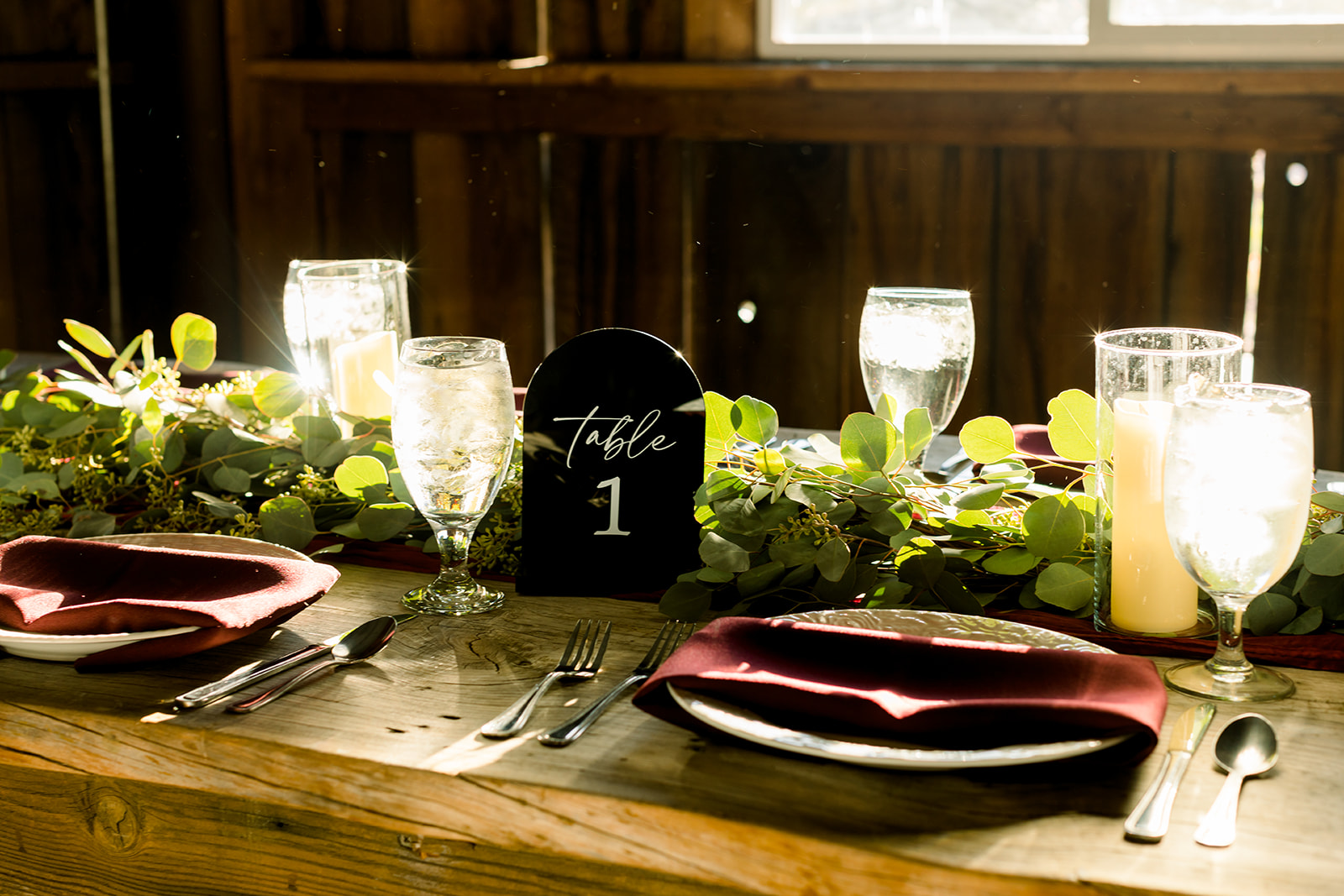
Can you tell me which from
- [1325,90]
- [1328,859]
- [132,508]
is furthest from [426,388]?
[1325,90]

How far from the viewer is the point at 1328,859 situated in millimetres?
562

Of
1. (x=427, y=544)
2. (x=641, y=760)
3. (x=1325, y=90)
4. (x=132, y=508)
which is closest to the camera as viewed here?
(x=641, y=760)

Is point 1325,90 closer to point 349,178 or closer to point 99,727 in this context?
point 349,178

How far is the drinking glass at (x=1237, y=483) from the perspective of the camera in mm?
673

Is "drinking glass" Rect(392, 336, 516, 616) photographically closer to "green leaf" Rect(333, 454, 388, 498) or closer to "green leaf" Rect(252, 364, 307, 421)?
"green leaf" Rect(333, 454, 388, 498)

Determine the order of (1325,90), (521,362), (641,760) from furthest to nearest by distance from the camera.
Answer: (521,362) → (1325,90) → (641,760)

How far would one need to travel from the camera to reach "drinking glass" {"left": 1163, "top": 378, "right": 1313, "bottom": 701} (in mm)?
673

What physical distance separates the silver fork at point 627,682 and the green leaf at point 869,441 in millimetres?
174

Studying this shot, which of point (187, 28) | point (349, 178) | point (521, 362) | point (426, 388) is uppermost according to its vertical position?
point (187, 28)

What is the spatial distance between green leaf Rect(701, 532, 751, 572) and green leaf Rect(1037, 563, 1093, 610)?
0.65ft

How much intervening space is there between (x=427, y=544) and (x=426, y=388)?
0.20m

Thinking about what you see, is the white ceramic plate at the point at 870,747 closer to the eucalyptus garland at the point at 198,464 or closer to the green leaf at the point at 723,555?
the green leaf at the point at 723,555

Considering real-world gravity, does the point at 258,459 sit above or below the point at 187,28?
below

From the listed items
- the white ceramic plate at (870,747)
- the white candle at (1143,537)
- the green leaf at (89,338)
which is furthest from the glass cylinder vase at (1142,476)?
the green leaf at (89,338)
